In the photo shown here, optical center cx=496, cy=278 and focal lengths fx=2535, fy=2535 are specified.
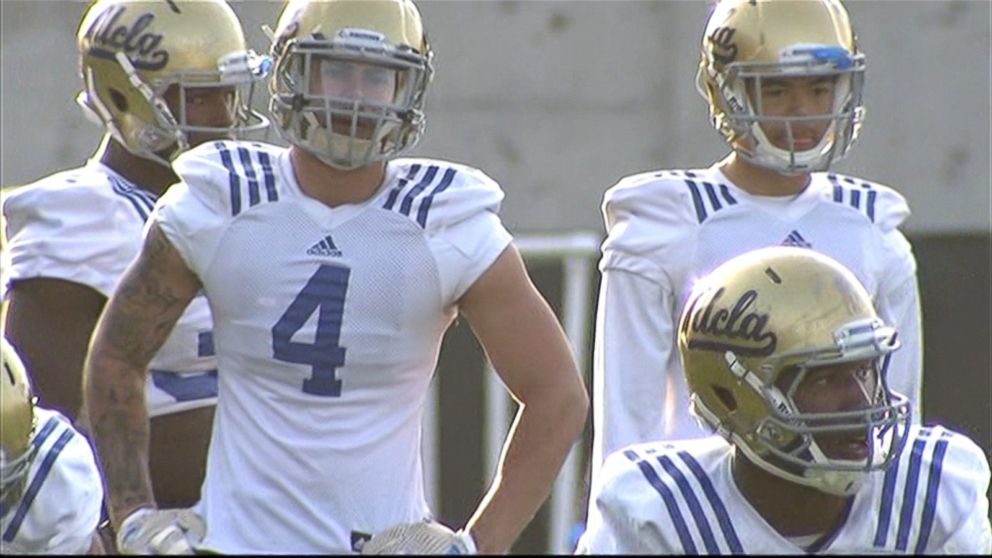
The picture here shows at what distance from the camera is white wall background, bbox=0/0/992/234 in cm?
793

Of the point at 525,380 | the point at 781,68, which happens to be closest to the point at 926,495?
Answer: the point at 525,380

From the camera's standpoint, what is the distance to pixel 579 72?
26.2ft

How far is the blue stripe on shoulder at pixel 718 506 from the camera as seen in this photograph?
347cm

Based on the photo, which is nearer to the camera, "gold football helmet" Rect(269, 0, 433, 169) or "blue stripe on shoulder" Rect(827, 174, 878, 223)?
"gold football helmet" Rect(269, 0, 433, 169)

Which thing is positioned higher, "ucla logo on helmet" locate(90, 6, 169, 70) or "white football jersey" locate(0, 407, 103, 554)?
"ucla logo on helmet" locate(90, 6, 169, 70)

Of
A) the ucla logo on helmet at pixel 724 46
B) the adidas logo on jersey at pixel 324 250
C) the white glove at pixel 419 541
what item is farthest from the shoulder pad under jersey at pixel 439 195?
the ucla logo on helmet at pixel 724 46

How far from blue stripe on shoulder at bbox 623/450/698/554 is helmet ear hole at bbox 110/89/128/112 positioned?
154cm

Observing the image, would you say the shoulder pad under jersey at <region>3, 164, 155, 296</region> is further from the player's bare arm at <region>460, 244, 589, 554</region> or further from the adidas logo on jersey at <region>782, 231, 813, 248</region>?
the adidas logo on jersey at <region>782, 231, 813, 248</region>

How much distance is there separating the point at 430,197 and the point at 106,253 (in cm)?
84

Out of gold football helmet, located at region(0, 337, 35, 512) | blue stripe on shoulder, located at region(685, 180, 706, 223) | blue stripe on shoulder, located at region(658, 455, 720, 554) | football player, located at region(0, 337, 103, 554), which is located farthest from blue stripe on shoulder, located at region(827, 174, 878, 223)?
gold football helmet, located at region(0, 337, 35, 512)

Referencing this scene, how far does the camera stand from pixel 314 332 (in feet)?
12.5

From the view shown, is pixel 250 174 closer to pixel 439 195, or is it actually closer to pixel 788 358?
pixel 439 195

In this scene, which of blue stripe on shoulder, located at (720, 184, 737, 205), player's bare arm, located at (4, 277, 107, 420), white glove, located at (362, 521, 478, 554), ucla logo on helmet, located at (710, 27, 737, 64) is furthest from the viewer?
ucla logo on helmet, located at (710, 27, 737, 64)

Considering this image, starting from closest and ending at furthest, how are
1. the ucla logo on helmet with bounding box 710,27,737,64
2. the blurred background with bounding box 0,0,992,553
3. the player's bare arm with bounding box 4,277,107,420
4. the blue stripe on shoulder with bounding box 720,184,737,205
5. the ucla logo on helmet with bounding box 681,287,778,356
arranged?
the ucla logo on helmet with bounding box 681,287,778,356
the player's bare arm with bounding box 4,277,107,420
the blue stripe on shoulder with bounding box 720,184,737,205
the ucla logo on helmet with bounding box 710,27,737,64
the blurred background with bounding box 0,0,992,553
